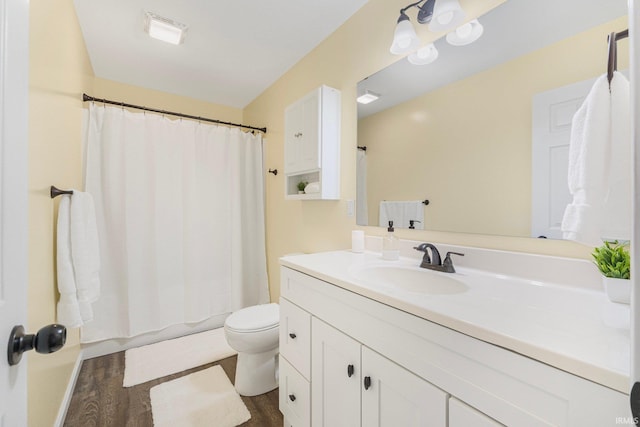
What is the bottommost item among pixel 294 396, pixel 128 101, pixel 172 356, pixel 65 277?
pixel 172 356

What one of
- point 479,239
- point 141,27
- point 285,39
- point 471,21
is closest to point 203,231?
point 141,27

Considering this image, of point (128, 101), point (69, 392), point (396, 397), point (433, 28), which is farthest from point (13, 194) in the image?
point (128, 101)

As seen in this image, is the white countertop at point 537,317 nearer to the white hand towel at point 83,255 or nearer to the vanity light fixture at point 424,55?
the vanity light fixture at point 424,55

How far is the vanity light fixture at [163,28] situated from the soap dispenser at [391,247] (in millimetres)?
1914

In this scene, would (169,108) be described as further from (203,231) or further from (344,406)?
(344,406)

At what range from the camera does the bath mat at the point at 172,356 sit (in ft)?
6.18

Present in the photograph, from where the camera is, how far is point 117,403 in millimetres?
1589

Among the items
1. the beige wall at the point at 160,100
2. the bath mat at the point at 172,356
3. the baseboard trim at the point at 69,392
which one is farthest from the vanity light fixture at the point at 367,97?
the baseboard trim at the point at 69,392

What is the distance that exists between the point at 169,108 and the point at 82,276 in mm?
2045

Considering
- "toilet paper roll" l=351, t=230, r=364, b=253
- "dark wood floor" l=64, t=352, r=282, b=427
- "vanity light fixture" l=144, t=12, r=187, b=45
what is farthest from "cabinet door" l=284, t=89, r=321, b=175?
"dark wood floor" l=64, t=352, r=282, b=427

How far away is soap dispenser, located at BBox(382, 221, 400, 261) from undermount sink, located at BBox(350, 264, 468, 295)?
0.31ft

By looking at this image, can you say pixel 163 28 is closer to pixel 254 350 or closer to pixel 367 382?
pixel 254 350

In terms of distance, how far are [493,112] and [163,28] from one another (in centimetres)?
207

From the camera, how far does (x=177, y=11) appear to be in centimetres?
166
